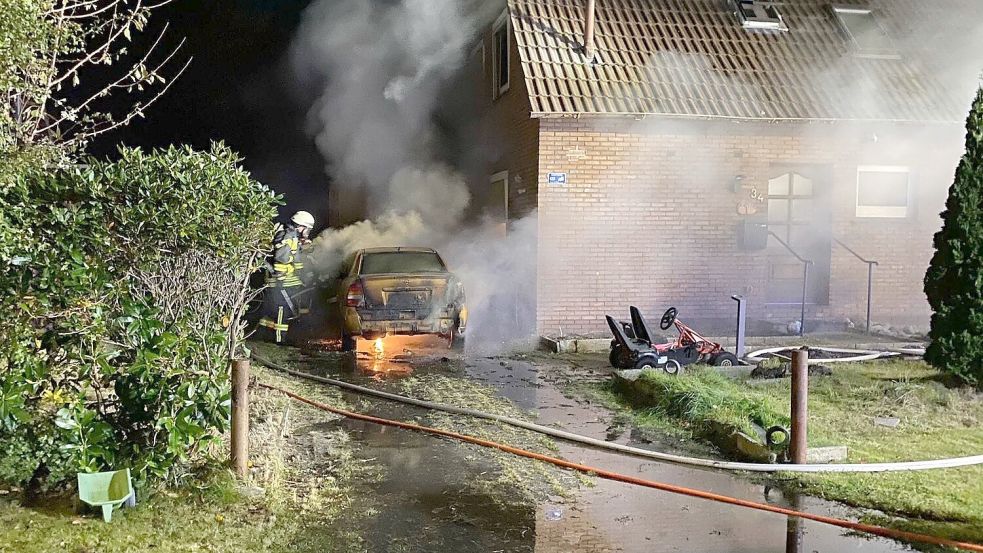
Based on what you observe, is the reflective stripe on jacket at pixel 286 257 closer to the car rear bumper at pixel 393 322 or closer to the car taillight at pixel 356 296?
the car taillight at pixel 356 296

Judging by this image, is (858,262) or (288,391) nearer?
(288,391)

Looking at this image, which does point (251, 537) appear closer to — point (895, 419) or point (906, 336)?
point (895, 419)

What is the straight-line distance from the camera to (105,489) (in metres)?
4.38

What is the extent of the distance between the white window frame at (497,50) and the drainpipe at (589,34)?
1678 mm

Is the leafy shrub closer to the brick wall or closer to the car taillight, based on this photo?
the car taillight

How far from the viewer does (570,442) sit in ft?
21.6

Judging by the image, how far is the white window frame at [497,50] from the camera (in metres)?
14.3

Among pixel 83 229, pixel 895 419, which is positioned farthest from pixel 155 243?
pixel 895 419

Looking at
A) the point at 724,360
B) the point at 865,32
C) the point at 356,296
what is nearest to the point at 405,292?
the point at 356,296

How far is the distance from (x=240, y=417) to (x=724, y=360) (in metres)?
6.11

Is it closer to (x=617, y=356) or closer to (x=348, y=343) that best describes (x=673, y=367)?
(x=617, y=356)

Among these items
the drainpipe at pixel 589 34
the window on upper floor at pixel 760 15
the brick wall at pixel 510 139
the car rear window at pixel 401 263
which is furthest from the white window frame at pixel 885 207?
the car rear window at pixel 401 263

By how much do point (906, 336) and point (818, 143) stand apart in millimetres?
3338

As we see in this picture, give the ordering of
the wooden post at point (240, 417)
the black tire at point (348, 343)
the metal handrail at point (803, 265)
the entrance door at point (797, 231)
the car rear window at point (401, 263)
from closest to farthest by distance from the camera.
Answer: the wooden post at point (240, 417)
the black tire at point (348, 343)
the car rear window at point (401, 263)
the metal handrail at point (803, 265)
the entrance door at point (797, 231)
